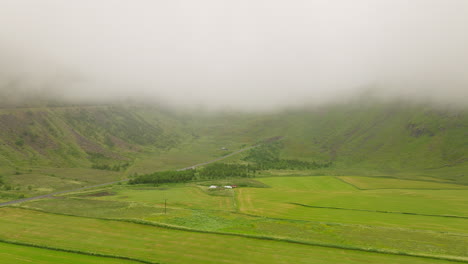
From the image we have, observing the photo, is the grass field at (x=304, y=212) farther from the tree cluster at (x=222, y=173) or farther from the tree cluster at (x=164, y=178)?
the tree cluster at (x=222, y=173)

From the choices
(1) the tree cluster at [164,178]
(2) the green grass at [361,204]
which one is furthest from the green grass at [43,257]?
(1) the tree cluster at [164,178]

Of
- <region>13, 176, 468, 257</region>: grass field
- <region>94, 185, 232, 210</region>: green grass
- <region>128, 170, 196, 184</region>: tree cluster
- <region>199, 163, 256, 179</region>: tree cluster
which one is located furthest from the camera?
<region>199, 163, 256, 179</region>: tree cluster

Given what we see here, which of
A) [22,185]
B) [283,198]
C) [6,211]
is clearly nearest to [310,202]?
[283,198]

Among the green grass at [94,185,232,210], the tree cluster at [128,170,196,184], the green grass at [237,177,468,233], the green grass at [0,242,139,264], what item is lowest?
the green grass at [0,242,139,264]

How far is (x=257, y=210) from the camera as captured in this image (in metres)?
87.1

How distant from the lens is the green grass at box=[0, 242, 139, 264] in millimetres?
50947

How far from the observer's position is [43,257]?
52875 millimetres

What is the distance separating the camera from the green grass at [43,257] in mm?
50947

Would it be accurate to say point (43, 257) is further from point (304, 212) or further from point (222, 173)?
point (222, 173)

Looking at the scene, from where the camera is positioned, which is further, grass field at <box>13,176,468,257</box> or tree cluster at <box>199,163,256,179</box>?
tree cluster at <box>199,163,256,179</box>

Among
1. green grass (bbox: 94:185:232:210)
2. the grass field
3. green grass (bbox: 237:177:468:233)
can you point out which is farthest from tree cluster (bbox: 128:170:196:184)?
green grass (bbox: 237:177:468:233)

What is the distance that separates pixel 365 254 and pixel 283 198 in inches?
2017

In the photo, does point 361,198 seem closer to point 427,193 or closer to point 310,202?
point 310,202

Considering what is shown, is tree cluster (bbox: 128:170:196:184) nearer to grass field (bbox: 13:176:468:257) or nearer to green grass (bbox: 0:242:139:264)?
grass field (bbox: 13:176:468:257)
